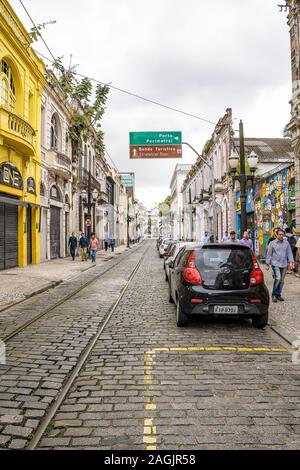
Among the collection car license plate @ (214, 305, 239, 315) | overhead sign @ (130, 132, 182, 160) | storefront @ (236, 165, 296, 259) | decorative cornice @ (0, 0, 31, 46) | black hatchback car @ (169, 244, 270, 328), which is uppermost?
decorative cornice @ (0, 0, 31, 46)

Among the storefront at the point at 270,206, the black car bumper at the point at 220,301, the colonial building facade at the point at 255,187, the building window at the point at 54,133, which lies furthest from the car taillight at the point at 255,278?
the building window at the point at 54,133

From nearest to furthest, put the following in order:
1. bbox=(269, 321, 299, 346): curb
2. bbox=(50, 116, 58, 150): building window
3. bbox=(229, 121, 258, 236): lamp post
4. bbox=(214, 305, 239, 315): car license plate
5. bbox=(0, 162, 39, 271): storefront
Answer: bbox=(269, 321, 299, 346): curb < bbox=(214, 305, 239, 315): car license plate < bbox=(229, 121, 258, 236): lamp post < bbox=(0, 162, 39, 271): storefront < bbox=(50, 116, 58, 150): building window

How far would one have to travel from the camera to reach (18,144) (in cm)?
1664

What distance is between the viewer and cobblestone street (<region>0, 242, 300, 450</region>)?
10.2 feet

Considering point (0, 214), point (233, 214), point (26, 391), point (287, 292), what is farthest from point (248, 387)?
point (233, 214)

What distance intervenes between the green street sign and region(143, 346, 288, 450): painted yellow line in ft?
44.9

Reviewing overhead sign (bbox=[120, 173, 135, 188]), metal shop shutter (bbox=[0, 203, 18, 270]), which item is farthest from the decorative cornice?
overhead sign (bbox=[120, 173, 135, 188])

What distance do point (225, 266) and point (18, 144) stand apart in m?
12.8

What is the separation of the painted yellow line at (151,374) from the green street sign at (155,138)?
13.7 metres

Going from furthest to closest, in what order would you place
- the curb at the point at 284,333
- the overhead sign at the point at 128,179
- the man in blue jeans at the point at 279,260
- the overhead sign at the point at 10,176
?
the overhead sign at the point at 128,179 < the overhead sign at the point at 10,176 < the man in blue jeans at the point at 279,260 < the curb at the point at 284,333

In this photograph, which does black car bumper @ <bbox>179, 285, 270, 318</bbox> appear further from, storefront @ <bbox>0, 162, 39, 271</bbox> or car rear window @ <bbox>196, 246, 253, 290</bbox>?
storefront @ <bbox>0, 162, 39, 271</bbox>

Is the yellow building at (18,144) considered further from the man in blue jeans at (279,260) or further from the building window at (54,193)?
the man in blue jeans at (279,260)

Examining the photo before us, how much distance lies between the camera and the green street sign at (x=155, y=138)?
1791cm
